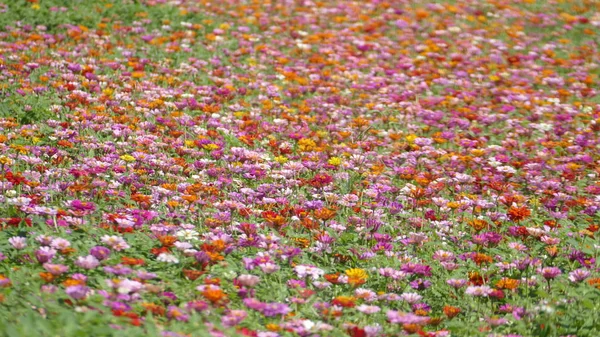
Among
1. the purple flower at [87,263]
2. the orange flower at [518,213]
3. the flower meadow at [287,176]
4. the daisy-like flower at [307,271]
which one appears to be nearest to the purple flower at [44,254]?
the flower meadow at [287,176]

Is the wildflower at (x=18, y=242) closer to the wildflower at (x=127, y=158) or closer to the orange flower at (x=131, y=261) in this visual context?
the orange flower at (x=131, y=261)

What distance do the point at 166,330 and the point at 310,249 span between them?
1.37 metres

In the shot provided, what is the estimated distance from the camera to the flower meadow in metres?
3.86

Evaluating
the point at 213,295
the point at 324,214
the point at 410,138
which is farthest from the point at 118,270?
the point at 410,138

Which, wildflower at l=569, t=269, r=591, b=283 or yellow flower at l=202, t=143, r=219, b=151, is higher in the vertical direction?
yellow flower at l=202, t=143, r=219, b=151

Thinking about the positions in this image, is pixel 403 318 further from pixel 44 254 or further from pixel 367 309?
pixel 44 254

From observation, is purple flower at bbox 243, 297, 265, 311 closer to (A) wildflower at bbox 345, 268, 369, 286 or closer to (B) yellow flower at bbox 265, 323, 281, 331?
(B) yellow flower at bbox 265, 323, 281, 331

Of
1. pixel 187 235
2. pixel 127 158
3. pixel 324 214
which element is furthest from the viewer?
pixel 127 158

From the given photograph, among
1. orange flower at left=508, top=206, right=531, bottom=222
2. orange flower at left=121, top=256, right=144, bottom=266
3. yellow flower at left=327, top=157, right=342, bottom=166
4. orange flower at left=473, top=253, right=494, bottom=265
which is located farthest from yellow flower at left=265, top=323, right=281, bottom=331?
yellow flower at left=327, top=157, right=342, bottom=166

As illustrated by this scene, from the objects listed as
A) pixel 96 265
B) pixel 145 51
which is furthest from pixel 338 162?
pixel 145 51

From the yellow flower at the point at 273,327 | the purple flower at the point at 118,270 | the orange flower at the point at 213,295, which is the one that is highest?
the purple flower at the point at 118,270

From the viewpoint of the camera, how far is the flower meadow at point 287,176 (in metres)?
3.86

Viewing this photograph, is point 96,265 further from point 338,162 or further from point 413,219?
point 338,162

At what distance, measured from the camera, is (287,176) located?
5746 millimetres
